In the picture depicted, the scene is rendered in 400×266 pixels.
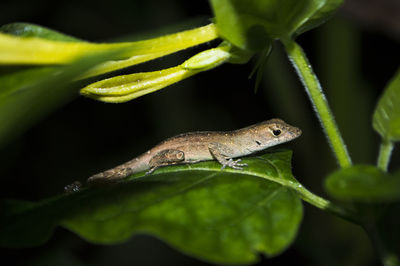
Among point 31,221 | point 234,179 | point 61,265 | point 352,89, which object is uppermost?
point 31,221

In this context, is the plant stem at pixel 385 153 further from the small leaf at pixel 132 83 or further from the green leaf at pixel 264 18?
the small leaf at pixel 132 83

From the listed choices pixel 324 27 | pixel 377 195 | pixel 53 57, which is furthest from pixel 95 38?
pixel 377 195

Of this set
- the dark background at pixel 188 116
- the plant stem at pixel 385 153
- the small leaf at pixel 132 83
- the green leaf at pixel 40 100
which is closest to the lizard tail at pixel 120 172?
the small leaf at pixel 132 83

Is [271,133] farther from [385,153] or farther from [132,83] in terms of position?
[132,83]

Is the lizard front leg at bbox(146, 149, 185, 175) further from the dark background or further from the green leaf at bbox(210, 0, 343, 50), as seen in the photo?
the dark background

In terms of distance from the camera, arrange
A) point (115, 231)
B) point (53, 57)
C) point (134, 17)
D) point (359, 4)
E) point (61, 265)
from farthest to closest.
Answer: point (134, 17), point (359, 4), point (61, 265), point (115, 231), point (53, 57)

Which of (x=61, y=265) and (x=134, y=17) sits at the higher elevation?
(x=134, y=17)

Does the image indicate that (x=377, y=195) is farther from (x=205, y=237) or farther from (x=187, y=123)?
(x=187, y=123)
